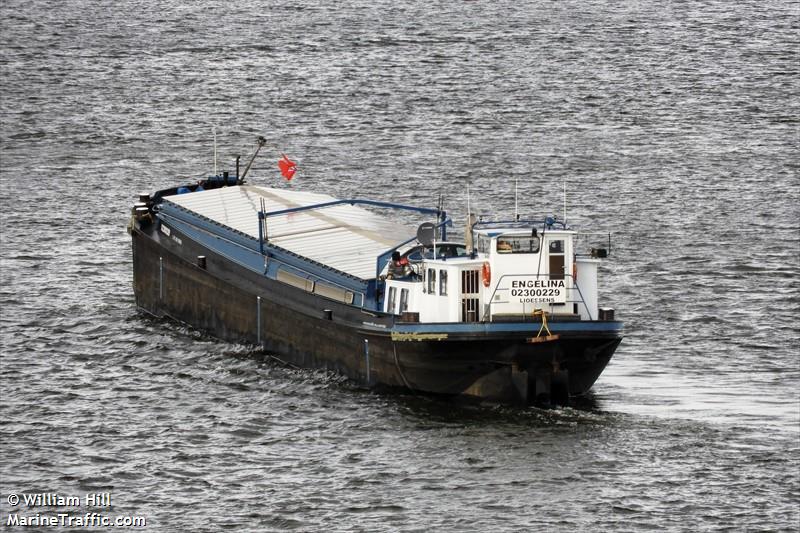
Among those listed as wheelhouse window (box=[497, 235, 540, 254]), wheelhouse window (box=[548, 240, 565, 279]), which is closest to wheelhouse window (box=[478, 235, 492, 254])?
wheelhouse window (box=[497, 235, 540, 254])

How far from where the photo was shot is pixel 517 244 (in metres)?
70.4

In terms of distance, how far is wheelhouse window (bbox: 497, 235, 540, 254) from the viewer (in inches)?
2763

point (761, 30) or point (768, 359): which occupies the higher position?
point (761, 30)

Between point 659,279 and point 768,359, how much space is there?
16.5 m

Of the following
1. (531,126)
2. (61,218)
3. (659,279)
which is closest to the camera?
(659,279)

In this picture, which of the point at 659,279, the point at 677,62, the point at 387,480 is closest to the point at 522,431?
the point at 387,480

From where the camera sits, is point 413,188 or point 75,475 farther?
point 413,188

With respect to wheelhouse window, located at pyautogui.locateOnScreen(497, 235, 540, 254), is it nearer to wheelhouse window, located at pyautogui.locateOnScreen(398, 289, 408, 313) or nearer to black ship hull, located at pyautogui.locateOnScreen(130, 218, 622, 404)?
black ship hull, located at pyautogui.locateOnScreen(130, 218, 622, 404)

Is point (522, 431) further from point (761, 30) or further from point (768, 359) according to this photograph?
point (761, 30)

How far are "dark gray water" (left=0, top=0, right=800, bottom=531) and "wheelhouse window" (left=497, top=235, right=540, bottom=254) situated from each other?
5.83 metres

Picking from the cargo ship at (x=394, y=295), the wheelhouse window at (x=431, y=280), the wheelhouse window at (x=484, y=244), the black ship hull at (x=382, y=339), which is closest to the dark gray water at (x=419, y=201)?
the black ship hull at (x=382, y=339)

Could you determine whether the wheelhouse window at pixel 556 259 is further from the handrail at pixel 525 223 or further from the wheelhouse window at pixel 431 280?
the wheelhouse window at pixel 431 280

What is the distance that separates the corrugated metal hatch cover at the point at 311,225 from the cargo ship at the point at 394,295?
11cm

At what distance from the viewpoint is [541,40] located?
582ft
